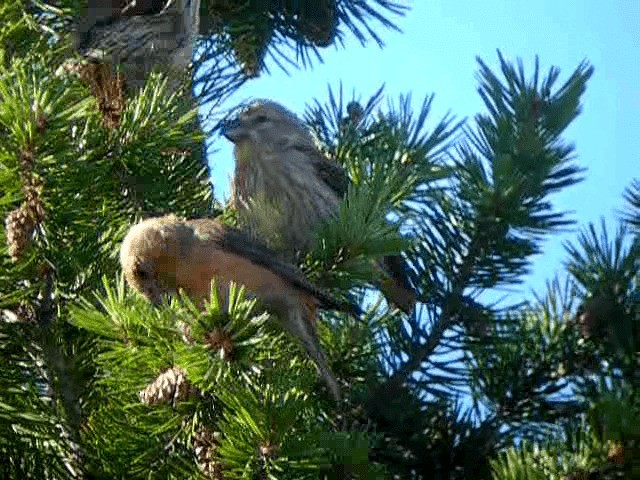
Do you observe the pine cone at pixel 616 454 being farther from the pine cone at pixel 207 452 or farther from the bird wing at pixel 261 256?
the pine cone at pixel 207 452

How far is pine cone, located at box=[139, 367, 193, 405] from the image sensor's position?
2.49 metres

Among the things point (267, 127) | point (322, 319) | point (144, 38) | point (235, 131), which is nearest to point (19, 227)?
point (322, 319)

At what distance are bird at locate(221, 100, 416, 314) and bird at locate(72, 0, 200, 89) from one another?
0.29m

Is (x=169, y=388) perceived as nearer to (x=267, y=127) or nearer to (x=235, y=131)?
(x=235, y=131)

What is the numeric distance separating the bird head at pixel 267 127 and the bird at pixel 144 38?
282mm

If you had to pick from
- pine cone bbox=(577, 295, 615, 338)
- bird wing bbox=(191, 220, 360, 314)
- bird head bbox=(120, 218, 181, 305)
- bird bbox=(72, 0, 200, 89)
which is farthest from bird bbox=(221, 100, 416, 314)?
bird head bbox=(120, 218, 181, 305)

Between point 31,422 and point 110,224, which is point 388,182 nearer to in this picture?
point 110,224

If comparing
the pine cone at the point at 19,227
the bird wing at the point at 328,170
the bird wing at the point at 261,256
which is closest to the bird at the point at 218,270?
the bird wing at the point at 261,256

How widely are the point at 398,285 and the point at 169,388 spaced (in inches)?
62.3

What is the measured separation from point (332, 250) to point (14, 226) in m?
0.67

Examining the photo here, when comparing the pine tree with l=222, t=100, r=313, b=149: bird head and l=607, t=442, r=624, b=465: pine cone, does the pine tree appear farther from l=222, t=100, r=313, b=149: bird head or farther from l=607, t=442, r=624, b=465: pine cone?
l=222, t=100, r=313, b=149: bird head

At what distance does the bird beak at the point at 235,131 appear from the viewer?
4.74 meters

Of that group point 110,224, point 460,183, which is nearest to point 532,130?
point 460,183

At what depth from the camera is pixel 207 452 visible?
8.33 ft
